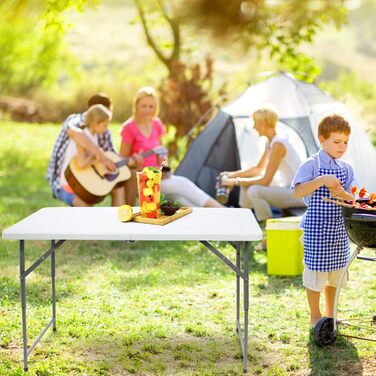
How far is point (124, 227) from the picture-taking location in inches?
148

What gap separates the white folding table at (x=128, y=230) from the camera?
11.8 feet

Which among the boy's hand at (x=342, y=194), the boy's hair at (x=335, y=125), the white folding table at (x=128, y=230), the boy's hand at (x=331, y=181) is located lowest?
the white folding table at (x=128, y=230)

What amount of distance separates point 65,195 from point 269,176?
1.71 meters

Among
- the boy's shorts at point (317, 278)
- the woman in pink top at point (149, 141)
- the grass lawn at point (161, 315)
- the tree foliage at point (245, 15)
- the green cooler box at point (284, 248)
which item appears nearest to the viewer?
the tree foliage at point (245, 15)

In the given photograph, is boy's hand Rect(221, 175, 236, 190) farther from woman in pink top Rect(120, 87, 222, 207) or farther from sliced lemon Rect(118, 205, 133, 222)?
sliced lemon Rect(118, 205, 133, 222)

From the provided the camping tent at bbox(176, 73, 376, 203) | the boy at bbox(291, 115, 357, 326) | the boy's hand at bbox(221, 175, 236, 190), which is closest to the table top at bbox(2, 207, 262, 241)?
the boy at bbox(291, 115, 357, 326)

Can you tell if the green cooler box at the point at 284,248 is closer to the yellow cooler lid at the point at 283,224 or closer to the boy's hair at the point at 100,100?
the yellow cooler lid at the point at 283,224

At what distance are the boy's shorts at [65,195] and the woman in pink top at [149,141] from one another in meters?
0.67

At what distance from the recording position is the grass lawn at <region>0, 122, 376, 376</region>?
383 cm

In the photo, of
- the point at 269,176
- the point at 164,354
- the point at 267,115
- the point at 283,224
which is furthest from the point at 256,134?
the point at 164,354

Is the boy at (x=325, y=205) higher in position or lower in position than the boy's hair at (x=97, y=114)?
lower

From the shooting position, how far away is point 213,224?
151 inches

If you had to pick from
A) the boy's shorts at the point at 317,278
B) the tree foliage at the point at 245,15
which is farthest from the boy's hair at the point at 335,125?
the tree foliage at the point at 245,15

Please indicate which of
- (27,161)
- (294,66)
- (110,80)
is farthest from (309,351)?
(110,80)
